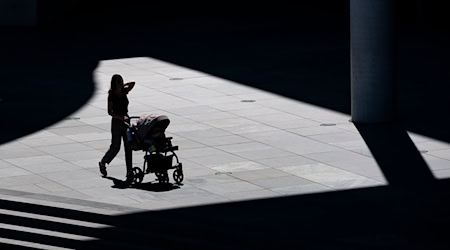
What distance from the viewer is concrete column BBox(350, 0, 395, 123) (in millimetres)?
26703

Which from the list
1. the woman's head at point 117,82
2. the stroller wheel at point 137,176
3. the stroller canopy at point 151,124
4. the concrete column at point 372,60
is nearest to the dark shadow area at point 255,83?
the concrete column at point 372,60

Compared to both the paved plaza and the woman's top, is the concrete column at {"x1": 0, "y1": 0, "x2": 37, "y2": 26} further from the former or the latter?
the woman's top

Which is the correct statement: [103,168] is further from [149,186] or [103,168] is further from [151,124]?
[151,124]

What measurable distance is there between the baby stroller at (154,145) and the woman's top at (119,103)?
46 centimetres

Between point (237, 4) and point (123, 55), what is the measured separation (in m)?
11.6

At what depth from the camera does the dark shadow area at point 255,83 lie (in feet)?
62.4

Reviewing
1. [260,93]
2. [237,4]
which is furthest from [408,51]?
[237,4]

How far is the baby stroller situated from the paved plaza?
0.94ft

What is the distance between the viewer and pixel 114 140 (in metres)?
22.5

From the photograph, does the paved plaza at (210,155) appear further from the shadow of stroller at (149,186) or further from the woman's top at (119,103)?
the woman's top at (119,103)

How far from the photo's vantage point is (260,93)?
Answer: 30594 millimetres

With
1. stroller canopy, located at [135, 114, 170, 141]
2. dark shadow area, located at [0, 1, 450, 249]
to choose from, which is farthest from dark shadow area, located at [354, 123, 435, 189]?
stroller canopy, located at [135, 114, 170, 141]

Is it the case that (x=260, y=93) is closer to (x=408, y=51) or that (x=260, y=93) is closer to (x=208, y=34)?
(x=408, y=51)

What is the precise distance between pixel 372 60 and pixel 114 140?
23.3 feet
